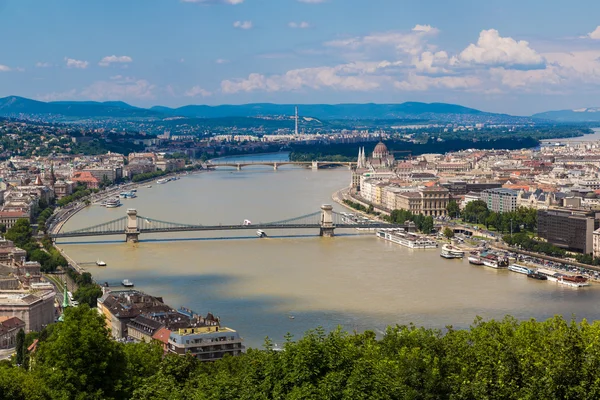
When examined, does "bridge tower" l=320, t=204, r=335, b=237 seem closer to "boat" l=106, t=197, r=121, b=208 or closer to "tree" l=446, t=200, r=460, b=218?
"tree" l=446, t=200, r=460, b=218

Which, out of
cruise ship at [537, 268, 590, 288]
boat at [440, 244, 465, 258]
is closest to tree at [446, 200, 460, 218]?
boat at [440, 244, 465, 258]

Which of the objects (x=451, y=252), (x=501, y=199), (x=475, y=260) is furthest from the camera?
(x=501, y=199)

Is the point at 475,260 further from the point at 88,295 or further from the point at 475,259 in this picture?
the point at 88,295

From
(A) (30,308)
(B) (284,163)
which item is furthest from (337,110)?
(A) (30,308)

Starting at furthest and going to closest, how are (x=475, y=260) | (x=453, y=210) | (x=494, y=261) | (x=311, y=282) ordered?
1. (x=453, y=210)
2. (x=475, y=260)
3. (x=494, y=261)
4. (x=311, y=282)

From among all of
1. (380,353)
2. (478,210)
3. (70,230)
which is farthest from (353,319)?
(478,210)

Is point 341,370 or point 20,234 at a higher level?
point 341,370

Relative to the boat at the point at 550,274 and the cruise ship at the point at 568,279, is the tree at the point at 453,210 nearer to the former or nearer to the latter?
the boat at the point at 550,274

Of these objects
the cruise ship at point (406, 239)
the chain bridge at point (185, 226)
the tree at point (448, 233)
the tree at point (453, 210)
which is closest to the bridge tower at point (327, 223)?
the chain bridge at point (185, 226)
